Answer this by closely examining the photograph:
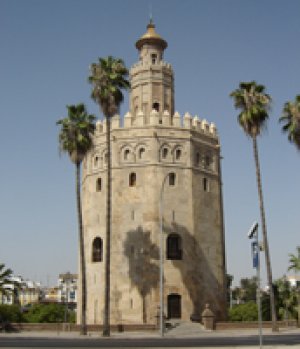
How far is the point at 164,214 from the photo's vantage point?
39188 mm

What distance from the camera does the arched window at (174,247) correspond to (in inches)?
1544

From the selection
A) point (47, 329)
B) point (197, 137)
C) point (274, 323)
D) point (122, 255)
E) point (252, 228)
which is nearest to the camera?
point (252, 228)

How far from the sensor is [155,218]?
1534 inches

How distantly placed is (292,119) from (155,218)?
512 inches

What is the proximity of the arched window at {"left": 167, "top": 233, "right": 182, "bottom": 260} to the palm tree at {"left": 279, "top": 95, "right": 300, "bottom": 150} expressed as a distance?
11941 millimetres

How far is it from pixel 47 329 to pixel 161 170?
15233 millimetres

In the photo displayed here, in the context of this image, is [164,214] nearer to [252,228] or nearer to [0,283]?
[0,283]

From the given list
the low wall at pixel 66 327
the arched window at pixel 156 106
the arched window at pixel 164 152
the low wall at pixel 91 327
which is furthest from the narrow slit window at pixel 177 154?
the low wall at pixel 66 327

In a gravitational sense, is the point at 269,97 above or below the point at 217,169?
above

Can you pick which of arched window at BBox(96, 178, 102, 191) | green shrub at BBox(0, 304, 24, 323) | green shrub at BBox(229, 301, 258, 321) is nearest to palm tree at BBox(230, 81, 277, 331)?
arched window at BBox(96, 178, 102, 191)

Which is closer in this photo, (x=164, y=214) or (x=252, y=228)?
(x=252, y=228)

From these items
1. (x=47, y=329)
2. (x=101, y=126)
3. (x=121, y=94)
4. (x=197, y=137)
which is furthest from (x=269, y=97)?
(x=47, y=329)

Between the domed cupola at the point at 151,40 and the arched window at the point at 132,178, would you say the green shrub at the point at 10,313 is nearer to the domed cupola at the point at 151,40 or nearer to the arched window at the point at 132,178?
the arched window at the point at 132,178

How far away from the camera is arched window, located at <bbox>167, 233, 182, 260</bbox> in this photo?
3922 centimetres
